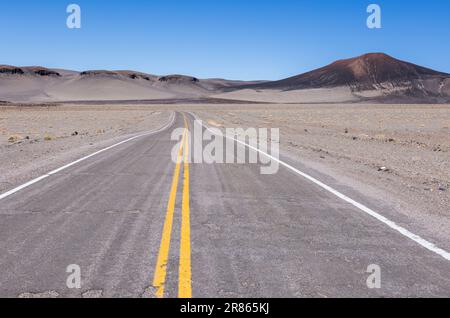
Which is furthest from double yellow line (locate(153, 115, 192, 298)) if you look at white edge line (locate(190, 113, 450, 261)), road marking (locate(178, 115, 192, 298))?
white edge line (locate(190, 113, 450, 261))

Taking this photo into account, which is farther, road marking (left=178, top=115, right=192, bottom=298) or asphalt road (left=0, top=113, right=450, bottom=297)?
asphalt road (left=0, top=113, right=450, bottom=297)

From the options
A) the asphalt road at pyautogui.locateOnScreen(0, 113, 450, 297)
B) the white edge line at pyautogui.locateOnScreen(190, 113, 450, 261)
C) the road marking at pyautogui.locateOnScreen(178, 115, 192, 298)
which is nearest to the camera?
the road marking at pyautogui.locateOnScreen(178, 115, 192, 298)

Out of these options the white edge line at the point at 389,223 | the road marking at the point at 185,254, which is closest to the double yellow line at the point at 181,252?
the road marking at the point at 185,254

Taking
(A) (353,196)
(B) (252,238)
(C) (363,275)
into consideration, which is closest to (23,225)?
(B) (252,238)

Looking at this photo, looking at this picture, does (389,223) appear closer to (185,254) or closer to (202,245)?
(202,245)

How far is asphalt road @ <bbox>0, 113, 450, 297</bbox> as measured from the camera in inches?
190

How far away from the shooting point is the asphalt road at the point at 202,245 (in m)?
4.82

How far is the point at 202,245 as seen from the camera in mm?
6125

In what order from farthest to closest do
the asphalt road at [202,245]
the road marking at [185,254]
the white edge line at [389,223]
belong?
the white edge line at [389,223] → the asphalt road at [202,245] → the road marking at [185,254]

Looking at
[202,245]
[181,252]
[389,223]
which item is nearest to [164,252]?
[181,252]

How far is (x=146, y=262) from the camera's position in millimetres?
5418

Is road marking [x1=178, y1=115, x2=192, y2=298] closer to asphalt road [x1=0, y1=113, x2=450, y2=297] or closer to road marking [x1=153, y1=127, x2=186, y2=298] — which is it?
asphalt road [x1=0, y1=113, x2=450, y2=297]

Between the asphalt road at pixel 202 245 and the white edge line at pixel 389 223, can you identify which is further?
the white edge line at pixel 389 223

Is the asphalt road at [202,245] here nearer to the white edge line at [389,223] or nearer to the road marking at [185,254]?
the road marking at [185,254]
